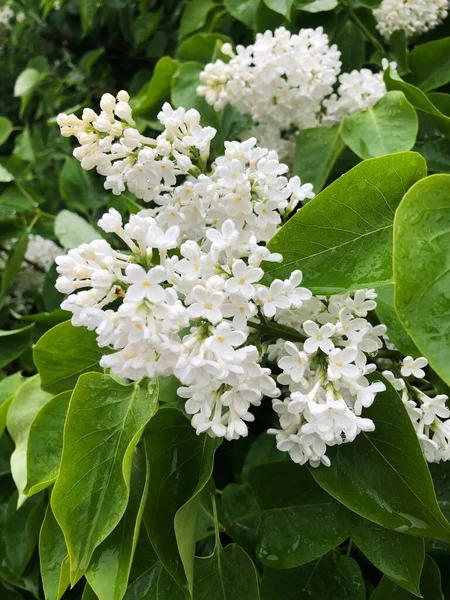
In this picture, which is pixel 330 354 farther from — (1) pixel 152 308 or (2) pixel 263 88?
(2) pixel 263 88

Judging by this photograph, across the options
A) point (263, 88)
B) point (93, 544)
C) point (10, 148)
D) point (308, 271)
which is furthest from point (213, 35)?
point (10, 148)

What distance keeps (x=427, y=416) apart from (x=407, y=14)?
0.81 meters

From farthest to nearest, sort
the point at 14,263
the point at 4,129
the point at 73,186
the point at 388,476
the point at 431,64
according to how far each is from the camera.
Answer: the point at 4,129 < the point at 73,186 < the point at 14,263 < the point at 431,64 < the point at 388,476

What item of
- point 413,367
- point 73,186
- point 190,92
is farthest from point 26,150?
point 413,367

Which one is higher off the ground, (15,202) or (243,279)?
(243,279)

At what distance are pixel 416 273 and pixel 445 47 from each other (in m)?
0.76

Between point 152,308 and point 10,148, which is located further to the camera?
point 10,148

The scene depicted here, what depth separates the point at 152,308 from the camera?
50 centimetres

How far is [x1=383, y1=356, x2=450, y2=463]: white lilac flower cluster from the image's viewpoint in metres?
0.63

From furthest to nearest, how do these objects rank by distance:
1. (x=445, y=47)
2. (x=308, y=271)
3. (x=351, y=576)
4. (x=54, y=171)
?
(x=54, y=171)
(x=445, y=47)
(x=351, y=576)
(x=308, y=271)

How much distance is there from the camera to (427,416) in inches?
25.0

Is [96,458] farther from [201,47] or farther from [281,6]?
[201,47]

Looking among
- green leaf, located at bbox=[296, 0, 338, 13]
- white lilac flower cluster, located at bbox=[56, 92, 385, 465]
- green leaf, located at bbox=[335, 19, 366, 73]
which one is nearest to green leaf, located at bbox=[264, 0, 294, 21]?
green leaf, located at bbox=[296, 0, 338, 13]

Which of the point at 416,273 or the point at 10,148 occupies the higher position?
the point at 416,273
